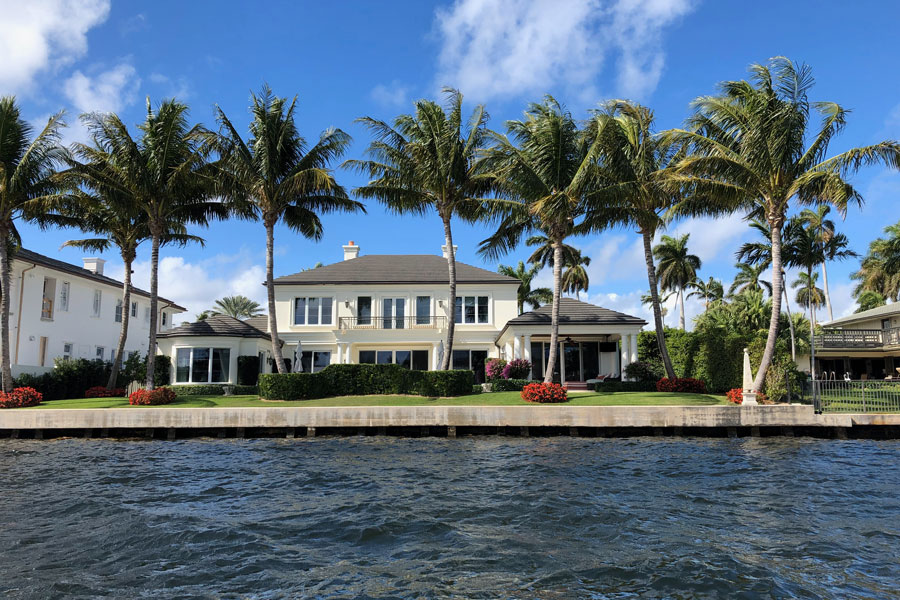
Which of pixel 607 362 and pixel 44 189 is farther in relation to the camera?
pixel 607 362

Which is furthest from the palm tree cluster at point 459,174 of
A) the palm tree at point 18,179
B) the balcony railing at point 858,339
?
the balcony railing at point 858,339

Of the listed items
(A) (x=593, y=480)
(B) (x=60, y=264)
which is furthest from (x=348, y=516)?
(B) (x=60, y=264)

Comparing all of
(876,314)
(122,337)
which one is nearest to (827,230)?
(876,314)

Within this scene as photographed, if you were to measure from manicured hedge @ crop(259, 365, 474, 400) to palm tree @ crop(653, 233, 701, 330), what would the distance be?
35329 millimetres

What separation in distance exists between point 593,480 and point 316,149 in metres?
21.8

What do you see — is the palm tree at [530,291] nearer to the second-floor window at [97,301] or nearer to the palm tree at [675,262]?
the palm tree at [675,262]

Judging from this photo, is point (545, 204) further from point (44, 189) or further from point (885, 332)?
point (885, 332)

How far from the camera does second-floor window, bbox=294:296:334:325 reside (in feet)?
123

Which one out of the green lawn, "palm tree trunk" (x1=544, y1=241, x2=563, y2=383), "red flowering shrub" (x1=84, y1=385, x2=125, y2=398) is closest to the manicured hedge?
the green lawn

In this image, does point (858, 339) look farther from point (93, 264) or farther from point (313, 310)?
point (93, 264)

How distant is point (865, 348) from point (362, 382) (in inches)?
1381

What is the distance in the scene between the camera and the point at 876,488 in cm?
1205

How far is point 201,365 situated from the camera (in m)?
33.2

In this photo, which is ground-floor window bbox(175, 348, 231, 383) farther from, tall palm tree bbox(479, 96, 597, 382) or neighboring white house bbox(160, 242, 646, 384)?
tall palm tree bbox(479, 96, 597, 382)
